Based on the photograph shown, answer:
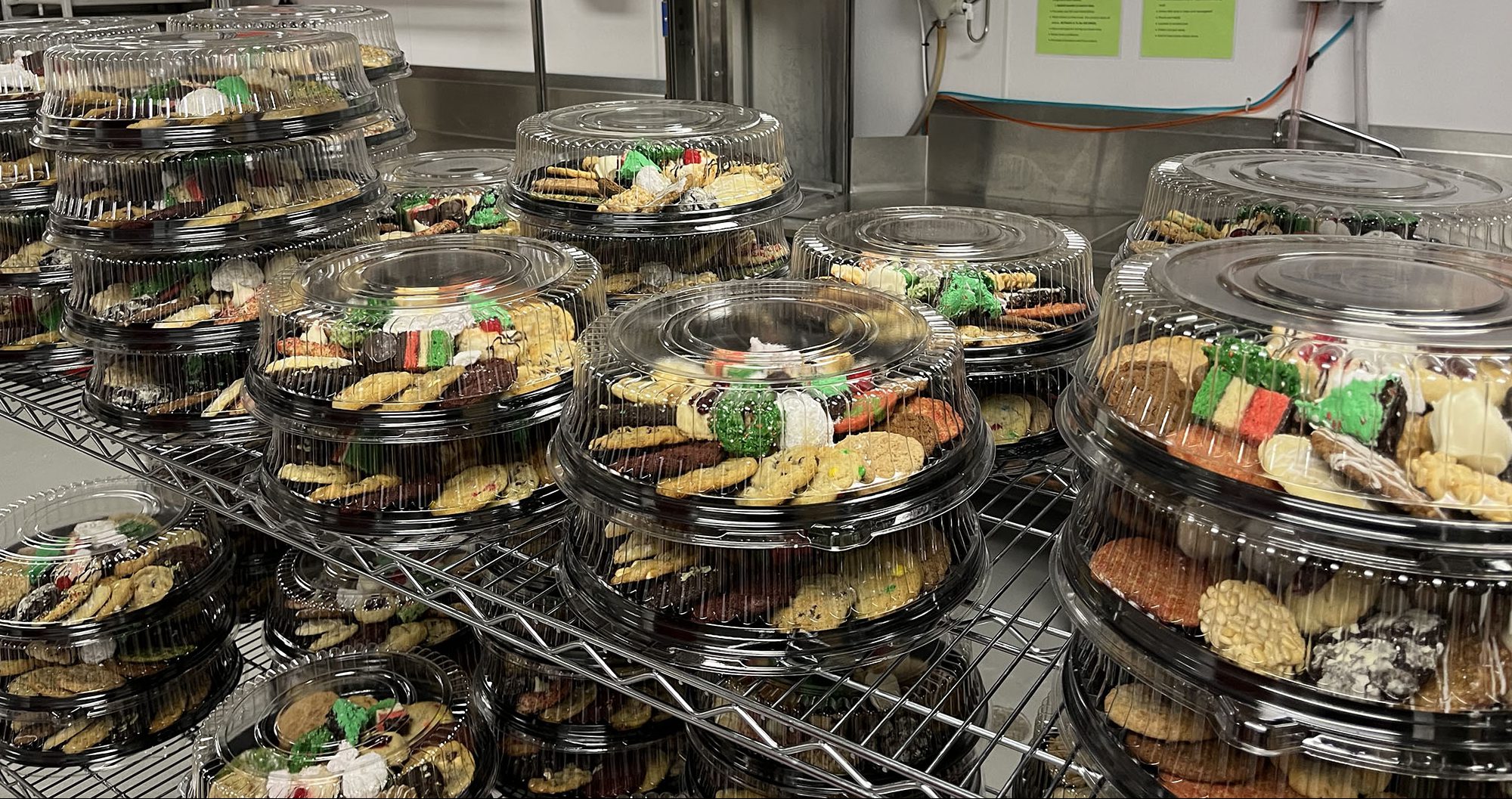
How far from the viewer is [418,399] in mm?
1078

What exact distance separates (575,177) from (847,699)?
71cm

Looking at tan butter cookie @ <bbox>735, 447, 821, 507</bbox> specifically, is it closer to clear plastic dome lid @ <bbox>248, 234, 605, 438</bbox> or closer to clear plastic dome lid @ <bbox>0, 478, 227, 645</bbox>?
clear plastic dome lid @ <bbox>248, 234, 605, 438</bbox>

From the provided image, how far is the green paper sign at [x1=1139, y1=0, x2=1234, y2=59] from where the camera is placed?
2303 mm

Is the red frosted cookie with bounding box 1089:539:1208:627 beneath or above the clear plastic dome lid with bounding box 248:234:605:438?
beneath

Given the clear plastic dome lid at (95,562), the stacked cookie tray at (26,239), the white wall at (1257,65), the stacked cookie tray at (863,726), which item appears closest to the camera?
the stacked cookie tray at (863,726)

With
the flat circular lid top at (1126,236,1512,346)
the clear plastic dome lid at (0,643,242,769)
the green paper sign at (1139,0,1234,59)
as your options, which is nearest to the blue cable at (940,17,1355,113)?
the green paper sign at (1139,0,1234,59)

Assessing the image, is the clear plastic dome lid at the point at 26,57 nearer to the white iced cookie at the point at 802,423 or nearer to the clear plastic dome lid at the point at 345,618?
the clear plastic dome lid at the point at 345,618

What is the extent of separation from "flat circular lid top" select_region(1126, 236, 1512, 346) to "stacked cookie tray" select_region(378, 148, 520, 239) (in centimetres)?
90

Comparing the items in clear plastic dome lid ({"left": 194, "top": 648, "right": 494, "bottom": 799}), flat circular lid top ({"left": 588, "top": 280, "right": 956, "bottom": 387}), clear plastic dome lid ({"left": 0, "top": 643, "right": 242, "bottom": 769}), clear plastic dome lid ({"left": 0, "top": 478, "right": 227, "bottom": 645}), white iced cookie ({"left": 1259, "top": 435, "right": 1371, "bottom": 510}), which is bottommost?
clear plastic dome lid ({"left": 0, "top": 643, "right": 242, "bottom": 769})

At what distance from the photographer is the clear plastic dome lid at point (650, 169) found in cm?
133

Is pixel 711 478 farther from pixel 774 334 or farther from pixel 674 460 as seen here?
pixel 774 334

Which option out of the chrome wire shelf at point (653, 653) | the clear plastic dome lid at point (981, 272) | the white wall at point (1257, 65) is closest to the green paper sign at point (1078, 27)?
the white wall at point (1257, 65)

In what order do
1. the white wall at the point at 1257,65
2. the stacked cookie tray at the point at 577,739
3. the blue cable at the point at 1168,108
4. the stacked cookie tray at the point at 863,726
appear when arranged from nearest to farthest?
the stacked cookie tray at the point at 863,726
the stacked cookie tray at the point at 577,739
the white wall at the point at 1257,65
the blue cable at the point at 1168,108

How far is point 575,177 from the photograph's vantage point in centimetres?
136
